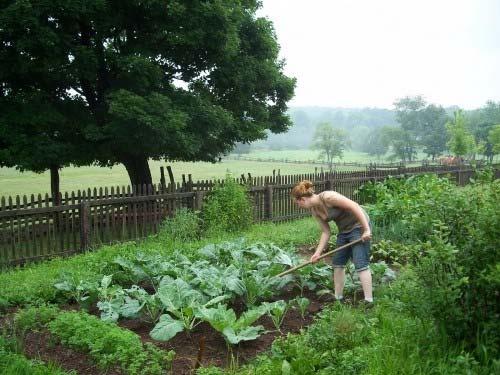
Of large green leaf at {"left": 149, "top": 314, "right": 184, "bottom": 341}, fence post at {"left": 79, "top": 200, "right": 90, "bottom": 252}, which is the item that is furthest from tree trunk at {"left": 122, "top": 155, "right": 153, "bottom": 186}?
large green leaf at {"left": 149, "top": 314, "right": 184, "bottom": 341}

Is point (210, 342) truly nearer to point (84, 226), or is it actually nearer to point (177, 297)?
point (177, 297)

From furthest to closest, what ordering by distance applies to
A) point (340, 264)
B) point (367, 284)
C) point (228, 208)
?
point (228, 208) → point (340, 264) → point (367, 284)

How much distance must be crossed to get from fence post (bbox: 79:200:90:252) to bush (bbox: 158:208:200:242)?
1.54 metres

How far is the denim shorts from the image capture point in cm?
564

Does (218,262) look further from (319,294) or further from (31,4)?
(31,4)

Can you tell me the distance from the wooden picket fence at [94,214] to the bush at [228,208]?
0.30 m

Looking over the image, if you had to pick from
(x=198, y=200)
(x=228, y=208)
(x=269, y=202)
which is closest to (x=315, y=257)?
(x=228, y=208)

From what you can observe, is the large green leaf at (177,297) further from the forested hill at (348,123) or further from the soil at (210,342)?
the forested hill at (348,123)

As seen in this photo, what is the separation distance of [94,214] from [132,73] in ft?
14.6

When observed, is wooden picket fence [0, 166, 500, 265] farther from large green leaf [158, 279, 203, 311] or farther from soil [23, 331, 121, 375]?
large green leaf [158, 279, 203, 311]

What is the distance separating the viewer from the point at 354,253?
18.6 ft

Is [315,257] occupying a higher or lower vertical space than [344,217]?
lower

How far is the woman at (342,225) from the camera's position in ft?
18.5

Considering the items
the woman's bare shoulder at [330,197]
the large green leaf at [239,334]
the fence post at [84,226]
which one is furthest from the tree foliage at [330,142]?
the large green leaf at [239,334]
